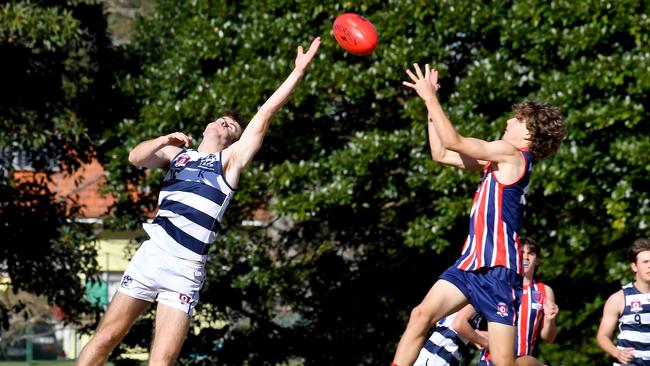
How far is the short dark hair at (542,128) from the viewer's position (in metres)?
7.55

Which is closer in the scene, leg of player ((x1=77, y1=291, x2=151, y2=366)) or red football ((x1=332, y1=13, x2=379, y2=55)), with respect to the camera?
leg of player ((x1=77, y1=291, x2=151, y2=366))

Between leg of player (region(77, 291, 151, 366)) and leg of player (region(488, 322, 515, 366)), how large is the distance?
226cm

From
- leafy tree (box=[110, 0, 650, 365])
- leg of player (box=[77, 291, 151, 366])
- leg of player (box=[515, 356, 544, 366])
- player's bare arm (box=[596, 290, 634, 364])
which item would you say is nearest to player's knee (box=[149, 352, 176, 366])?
leg of player (box=[77, 291, 151, 366])

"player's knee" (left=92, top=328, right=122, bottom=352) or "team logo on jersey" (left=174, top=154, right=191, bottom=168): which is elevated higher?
"team logo on jersey" (left=174, top=154, right=191, bottom=168)

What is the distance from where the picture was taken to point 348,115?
1578cm

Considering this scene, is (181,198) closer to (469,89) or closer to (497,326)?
(497,326)

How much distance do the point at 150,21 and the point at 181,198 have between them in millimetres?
10592

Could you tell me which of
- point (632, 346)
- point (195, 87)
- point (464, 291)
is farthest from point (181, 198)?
point (195, 87)

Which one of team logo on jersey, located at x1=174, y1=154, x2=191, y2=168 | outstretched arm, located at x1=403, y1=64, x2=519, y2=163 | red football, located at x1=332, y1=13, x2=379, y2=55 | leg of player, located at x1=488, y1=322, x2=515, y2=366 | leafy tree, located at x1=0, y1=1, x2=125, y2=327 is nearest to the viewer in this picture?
outstretched arm, located at x1=403, y1=64, x2=519, y2=163

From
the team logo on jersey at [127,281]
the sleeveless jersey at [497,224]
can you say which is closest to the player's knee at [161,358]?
the team logo on jersey at [127,281]

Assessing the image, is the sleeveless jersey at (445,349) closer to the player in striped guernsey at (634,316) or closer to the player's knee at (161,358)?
the player in striped guernsey at (634,316)

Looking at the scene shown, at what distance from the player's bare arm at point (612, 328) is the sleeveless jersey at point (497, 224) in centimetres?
250

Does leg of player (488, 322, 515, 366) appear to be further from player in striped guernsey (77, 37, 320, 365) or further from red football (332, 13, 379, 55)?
red football (332, 13, 379, 55)

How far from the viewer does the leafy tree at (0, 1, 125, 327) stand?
15859 millimetres
